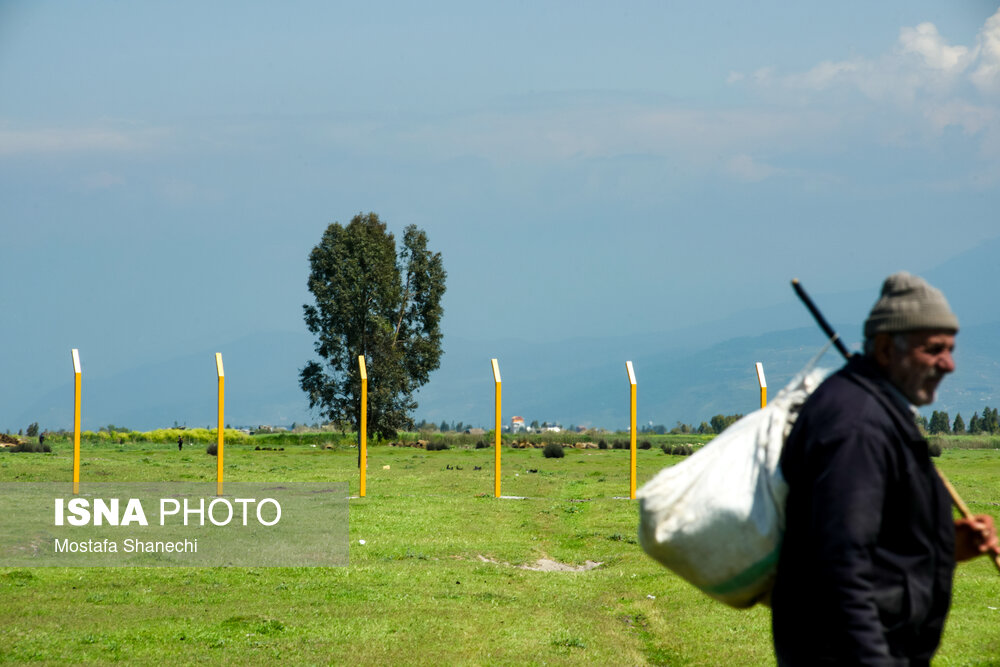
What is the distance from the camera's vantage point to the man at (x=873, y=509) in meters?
3.43

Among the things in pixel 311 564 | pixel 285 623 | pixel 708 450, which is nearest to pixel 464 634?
pixel 285 623

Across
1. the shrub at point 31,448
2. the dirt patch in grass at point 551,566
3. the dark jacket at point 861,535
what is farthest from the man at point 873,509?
the shrub at point 31,448

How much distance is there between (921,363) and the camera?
12.2 feet

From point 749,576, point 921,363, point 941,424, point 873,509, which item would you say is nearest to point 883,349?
point 921,363

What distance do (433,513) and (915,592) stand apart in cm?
1680

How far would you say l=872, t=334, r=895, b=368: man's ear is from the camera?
3.77 metres

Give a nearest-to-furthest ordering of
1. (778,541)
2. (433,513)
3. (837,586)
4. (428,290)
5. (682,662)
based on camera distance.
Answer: (837,586), (778,541), (682,662), (433,513), (428,290)

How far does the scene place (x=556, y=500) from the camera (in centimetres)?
2305

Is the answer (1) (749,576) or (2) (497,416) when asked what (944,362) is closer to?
(1) (749,576)

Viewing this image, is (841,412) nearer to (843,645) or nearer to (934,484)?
(934,484)

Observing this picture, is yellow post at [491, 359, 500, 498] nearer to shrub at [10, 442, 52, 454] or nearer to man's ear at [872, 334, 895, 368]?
man's ear at [872, 334, 895, 368]

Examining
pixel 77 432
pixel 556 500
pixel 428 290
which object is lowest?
pixel 556 500

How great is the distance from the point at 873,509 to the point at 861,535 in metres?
0.09

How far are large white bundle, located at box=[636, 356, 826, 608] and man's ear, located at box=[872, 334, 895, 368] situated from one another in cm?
34
